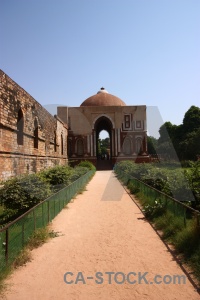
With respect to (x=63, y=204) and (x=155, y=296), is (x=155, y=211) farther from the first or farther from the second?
(x=155, y=296)

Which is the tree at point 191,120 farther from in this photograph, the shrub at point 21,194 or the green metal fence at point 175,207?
the shrub at point 21,194

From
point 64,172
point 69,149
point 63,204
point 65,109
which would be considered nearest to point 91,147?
point 69,149

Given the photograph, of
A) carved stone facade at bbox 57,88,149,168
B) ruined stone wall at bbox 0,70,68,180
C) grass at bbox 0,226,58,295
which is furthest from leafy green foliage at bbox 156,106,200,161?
grass at bbox 0,226,58,295

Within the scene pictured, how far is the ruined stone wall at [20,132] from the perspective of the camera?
1013 cm

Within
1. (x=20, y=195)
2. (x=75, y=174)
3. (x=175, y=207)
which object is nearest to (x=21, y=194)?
(x=20, y=195)

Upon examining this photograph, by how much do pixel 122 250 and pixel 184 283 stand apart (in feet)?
5.29

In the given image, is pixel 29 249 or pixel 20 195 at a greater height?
pixel 20 195

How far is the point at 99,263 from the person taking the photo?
14.9ft

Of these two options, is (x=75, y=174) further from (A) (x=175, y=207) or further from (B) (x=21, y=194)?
(A) (x=175, y=207)

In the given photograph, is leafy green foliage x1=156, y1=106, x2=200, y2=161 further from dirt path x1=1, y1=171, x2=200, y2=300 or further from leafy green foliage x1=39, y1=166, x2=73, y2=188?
dirt path x1=1, y1=171, x2=200, y2=300

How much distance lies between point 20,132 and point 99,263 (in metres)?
9.03

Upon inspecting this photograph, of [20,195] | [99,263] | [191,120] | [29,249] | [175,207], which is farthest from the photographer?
[191,120]

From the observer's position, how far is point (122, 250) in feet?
17.0

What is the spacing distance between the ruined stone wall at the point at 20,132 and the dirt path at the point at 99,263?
4005 mm
